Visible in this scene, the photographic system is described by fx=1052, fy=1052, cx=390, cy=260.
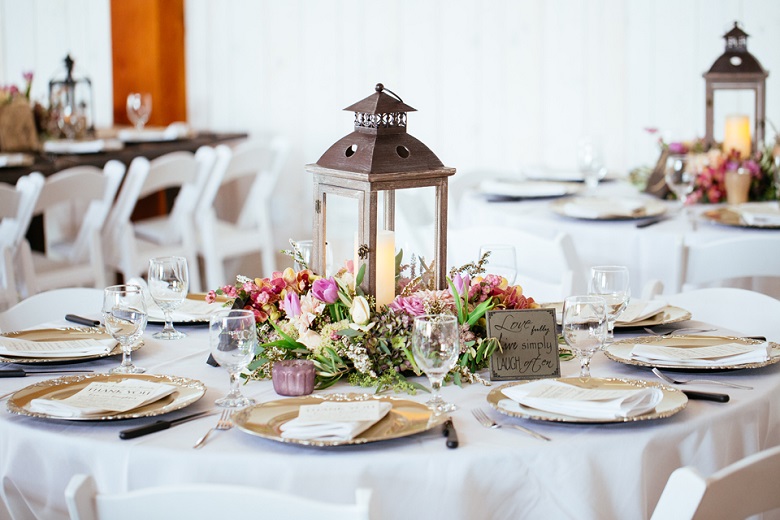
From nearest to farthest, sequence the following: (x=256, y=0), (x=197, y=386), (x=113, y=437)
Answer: (x=113, y=437), (x=197, y=386), (x=256, y=0)

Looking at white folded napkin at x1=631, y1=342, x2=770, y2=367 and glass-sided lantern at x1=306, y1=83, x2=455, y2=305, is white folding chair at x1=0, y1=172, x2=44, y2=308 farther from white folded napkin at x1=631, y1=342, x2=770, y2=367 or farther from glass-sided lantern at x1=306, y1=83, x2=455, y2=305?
white folded napkin at x1=631, y1=342, x2=770, y2=367

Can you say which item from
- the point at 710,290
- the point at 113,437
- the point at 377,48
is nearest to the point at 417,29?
the point at 377,48

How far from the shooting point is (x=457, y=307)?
181 cm

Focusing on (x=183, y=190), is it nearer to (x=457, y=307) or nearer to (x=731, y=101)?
(x=731, y=101)

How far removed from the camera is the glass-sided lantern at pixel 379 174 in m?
1.80

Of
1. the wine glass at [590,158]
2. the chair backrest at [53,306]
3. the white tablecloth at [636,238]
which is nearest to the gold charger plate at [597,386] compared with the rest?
the chair backrest at [53,306]

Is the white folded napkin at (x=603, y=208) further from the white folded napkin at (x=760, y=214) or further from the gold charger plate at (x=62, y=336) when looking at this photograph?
the gold charger plate at (x=62, y=336)

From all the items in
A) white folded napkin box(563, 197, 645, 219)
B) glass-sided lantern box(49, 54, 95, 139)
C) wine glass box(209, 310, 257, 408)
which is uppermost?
glass-sided lantern box(49, 54, 95, 139)

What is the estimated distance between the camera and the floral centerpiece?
175 centimetres

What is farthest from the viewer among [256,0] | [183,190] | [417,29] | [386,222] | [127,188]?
[256,0]

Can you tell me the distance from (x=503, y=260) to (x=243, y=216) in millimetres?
3346

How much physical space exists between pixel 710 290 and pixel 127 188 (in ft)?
9.28

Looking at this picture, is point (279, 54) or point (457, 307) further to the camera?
point (279, 54)

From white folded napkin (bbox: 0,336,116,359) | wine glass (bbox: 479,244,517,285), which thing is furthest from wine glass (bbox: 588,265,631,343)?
white folded napkin (bbox: 0,336,116,359)
